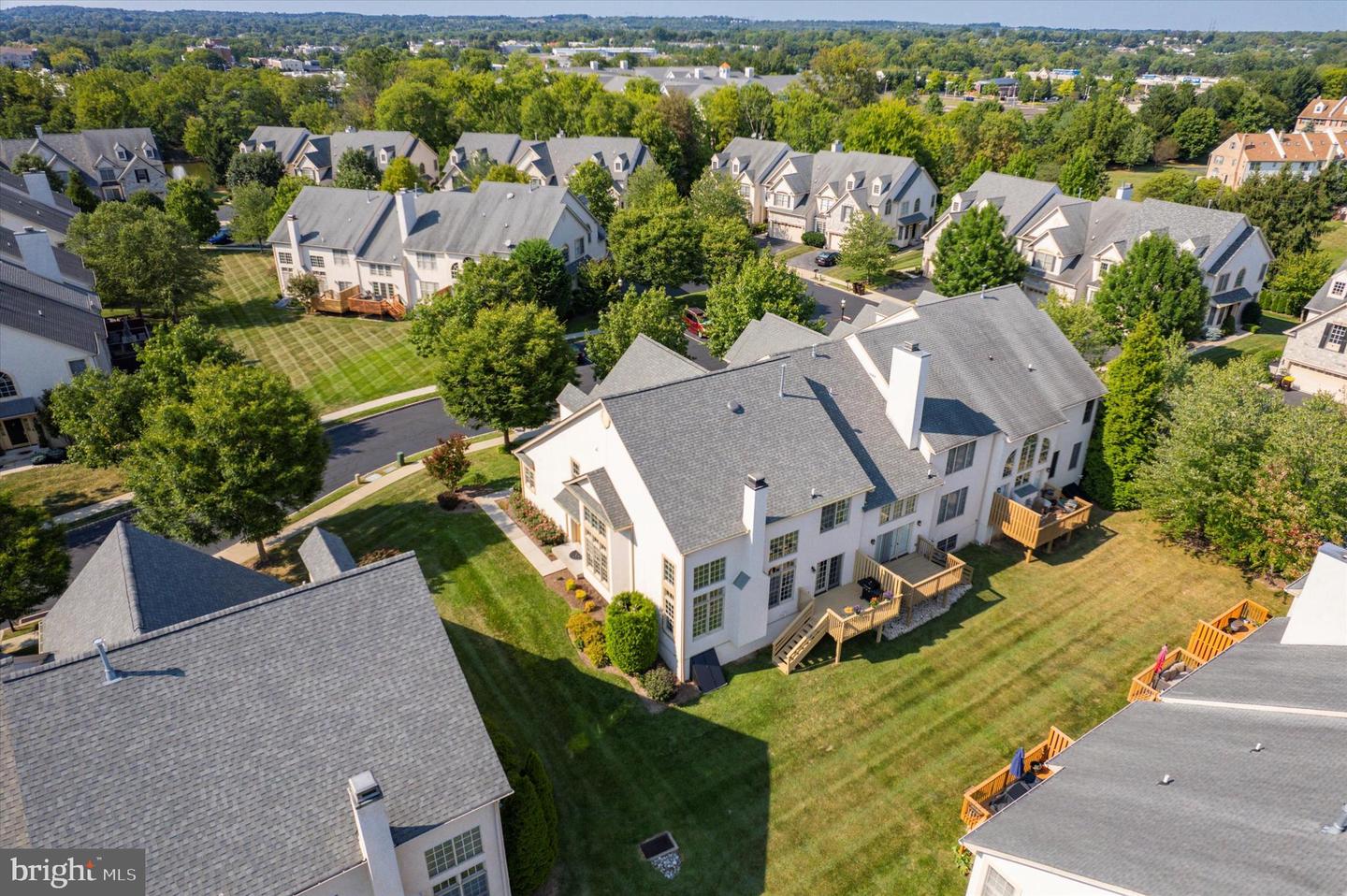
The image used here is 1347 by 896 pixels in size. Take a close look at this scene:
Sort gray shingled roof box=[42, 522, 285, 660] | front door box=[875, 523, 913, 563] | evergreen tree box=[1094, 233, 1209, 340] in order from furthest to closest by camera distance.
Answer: evergreen tree box=[1094, 233, 1209, 340] → front door box=[875, 523, 913, 563] → gray shingled roof box=[42, 522, 285, 660]

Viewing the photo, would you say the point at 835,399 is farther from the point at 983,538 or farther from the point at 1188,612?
the point at 1188,612

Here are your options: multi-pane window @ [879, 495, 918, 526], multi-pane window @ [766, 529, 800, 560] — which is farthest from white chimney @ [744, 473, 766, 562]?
multi-pane window @ [879, 495, 918, 526]

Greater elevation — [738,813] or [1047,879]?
[1047,879]

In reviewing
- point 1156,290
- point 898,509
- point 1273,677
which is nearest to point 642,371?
point 898,509

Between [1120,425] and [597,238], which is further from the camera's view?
[597,238]

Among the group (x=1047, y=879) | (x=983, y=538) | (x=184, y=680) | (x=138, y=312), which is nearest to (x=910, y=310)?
(x=983, y=538)

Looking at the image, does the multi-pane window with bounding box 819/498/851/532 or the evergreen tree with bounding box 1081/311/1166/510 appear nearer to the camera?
the multi-pane window with bounding box 819/498/851/532

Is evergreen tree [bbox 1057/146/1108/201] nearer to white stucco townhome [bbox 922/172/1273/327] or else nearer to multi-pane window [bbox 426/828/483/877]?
white stucco townhome [bbox 922/172/1273/327]
